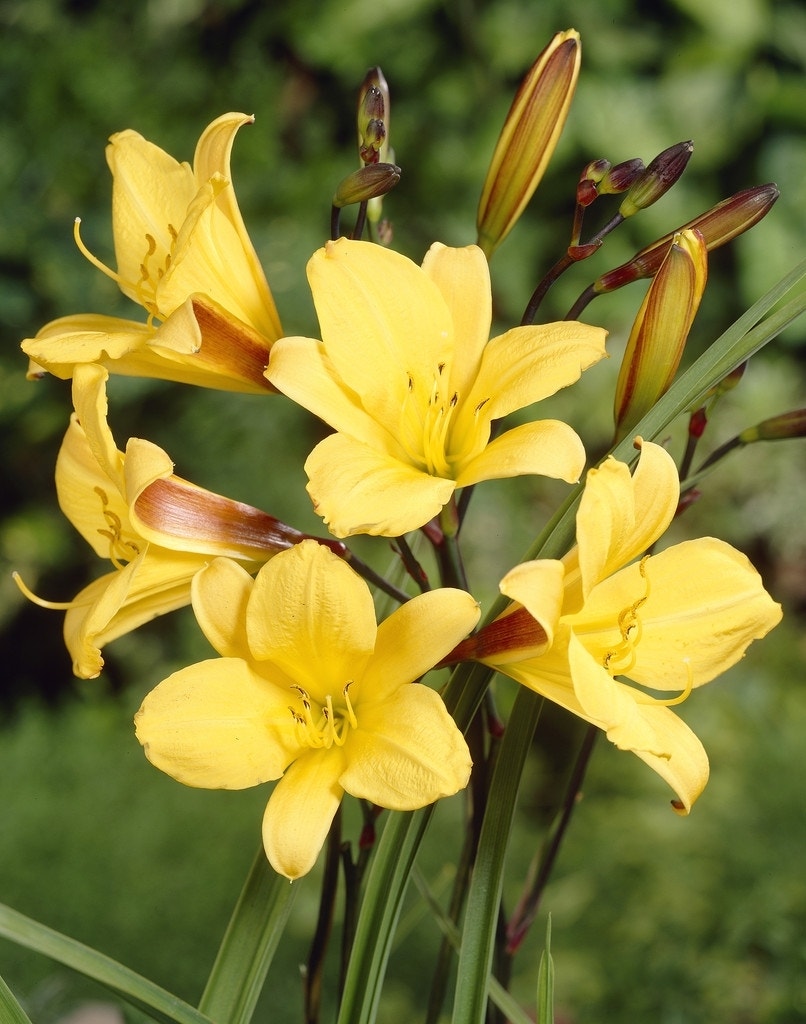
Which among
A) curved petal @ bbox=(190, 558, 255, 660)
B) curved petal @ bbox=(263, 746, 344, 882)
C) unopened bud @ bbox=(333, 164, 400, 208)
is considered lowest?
curved petal @ bbox=(263, 746, 344, 882)

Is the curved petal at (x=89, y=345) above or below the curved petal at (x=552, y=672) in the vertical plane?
above

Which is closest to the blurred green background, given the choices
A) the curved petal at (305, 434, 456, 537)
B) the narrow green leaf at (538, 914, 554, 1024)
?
the narrow green leaf at (538, 914, 554, 1024)

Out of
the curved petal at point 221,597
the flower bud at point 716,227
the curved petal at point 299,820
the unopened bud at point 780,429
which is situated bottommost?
the curved petal at point 299,820

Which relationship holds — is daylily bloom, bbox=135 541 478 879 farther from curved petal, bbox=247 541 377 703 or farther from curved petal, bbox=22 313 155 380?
curved petal, bbox=22 313 155 380

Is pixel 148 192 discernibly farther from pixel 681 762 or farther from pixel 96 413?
pixel 681 762

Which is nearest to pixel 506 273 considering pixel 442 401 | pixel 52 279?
pixel 52 279

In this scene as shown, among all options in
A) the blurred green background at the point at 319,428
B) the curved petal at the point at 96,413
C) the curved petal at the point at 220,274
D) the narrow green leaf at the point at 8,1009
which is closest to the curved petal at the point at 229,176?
the curved petal at the point at 220,274

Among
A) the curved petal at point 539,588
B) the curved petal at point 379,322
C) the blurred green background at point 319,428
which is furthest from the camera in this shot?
the blurred green background at point 319,428

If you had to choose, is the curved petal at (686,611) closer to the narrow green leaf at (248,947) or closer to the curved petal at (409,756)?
the curved petal at (409,756)
